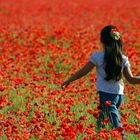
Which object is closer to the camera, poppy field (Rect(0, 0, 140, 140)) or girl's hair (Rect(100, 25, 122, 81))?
poppy field (Rect(0, 0, 140, 140))

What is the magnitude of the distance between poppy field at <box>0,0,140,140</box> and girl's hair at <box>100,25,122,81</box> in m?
0.44

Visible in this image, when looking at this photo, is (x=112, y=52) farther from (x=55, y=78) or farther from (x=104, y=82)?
(x=55, y=78)

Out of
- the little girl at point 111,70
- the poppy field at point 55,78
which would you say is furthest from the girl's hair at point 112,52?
the poppy field at point 55,78

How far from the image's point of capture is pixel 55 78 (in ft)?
31.3

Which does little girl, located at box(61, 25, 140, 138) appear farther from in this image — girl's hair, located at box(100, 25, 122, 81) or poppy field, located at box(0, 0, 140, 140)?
poppy field, located at box(0, 0, 140, 140)

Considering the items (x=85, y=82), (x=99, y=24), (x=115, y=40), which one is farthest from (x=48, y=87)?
(x=99, y=24)

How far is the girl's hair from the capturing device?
5664 millimetres

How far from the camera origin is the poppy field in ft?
18.2

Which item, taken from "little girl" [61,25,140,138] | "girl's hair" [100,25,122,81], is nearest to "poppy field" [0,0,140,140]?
"little girl" [61,25,140,138]

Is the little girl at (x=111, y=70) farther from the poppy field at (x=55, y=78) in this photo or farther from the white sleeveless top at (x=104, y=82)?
the poppy field at (x=55, y=78)

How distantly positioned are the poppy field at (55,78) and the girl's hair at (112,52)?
442 millimetres

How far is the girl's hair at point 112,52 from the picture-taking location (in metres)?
5.66

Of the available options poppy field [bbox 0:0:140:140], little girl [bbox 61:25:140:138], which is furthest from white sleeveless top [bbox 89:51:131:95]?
poppy field [bbox 0:0:140:140]

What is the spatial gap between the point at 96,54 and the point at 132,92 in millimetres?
2762
